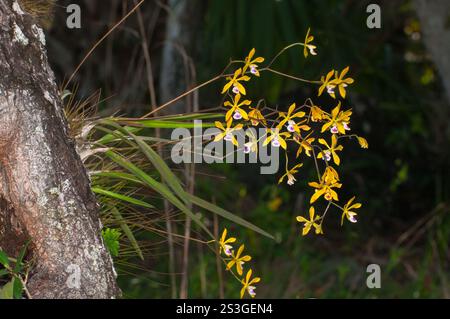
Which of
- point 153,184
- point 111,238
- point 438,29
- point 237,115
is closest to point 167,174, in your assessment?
point 153,184

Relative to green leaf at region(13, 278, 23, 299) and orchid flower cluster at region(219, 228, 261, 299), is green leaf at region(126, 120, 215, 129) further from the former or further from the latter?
green leaf at region(13, 278, 23, 299)

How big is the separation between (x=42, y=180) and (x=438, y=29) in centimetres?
253

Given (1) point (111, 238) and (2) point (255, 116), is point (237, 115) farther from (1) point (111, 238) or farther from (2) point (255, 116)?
(1) point (111, 238)

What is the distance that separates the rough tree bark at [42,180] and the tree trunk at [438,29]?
242 cm

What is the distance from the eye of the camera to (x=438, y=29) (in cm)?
357

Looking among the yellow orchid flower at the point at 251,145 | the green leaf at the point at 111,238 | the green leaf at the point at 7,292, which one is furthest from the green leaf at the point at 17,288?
the yellow orchid flower at the point at 251,145

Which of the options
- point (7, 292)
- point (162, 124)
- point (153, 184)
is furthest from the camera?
point (162, 124)

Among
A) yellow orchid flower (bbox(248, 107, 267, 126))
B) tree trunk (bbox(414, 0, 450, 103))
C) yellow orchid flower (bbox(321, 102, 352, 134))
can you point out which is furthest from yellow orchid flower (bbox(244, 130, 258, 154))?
tree trunk (bbox(414, 0, 450, 103))

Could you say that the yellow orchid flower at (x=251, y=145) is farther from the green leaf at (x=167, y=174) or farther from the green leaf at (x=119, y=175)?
the green leaf at (x=119, y=175)

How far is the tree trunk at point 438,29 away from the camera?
3.55 meters

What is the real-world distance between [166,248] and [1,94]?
8.09 ft

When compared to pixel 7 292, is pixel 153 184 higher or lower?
higher

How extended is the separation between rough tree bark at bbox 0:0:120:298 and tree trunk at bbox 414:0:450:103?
242 cm

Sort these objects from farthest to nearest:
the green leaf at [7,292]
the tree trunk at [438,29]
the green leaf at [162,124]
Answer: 1. the tree trunk at [438,29]
2. the green leaf at [162,124]
3. the green leaf at [7,292]
